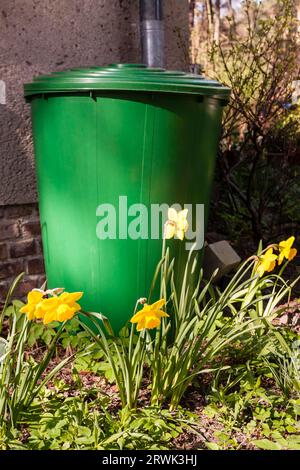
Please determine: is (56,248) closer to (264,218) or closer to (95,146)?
(95,146)

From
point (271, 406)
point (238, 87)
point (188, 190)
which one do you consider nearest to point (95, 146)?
point (188, 190)

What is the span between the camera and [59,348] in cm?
281

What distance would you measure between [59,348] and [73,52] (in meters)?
1.50

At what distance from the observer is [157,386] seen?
7.40ft

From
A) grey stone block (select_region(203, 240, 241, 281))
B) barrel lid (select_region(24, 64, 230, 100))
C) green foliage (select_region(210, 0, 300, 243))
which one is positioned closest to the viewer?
barrel lid (select_region(24, 64, 230, 100))

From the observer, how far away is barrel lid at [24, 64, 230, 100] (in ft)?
7.79

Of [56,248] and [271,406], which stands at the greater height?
[56,248]

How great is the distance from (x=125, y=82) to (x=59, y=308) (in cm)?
103

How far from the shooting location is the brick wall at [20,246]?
10.1 feet

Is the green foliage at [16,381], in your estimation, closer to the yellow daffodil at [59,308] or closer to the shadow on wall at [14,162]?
the yellow daffodil at [59,308]

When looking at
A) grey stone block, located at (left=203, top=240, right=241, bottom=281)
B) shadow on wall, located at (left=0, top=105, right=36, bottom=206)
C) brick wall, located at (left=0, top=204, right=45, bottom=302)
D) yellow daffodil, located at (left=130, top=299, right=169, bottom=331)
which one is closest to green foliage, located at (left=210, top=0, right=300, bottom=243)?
grey stone block, located at (left=203, top=240, right=241, bottom=281)

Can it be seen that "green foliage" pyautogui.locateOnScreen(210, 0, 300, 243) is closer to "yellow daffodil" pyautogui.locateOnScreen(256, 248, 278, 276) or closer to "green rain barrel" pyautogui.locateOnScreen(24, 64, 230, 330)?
"green rain barrel" pyautogui.locateOnScreen(24, 64, 230, 330)

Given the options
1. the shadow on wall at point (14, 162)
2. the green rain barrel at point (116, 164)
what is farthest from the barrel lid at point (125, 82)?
the shadow on wall at point (14, 162)

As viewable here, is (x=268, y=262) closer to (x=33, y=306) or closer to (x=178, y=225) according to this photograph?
Result: (x=178, y=225)
